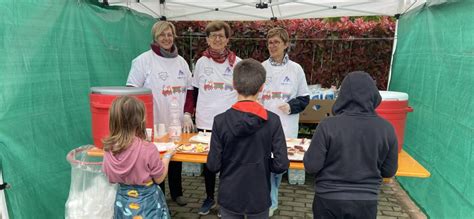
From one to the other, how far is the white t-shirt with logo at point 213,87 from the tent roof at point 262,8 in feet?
4.61

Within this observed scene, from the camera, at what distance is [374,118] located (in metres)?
1.81

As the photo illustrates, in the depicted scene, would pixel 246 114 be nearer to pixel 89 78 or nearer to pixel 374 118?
pixel 374 118

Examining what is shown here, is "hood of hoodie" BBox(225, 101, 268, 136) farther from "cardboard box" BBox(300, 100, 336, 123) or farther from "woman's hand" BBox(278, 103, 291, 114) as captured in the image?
"cardboard box" BBox(300, 100, 336, 123)

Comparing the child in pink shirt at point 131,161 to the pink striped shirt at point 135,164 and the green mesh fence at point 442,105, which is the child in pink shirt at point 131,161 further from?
the green mesh fence at point 442,105

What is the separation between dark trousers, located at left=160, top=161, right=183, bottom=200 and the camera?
343cm

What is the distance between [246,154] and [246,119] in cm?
23

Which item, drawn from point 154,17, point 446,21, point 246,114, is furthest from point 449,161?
point 154,17

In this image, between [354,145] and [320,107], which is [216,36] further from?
Result: [320,107]

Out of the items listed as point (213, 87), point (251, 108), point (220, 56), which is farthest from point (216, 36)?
point (251, 108)

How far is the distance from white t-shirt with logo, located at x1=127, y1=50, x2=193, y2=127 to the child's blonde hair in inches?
45.6

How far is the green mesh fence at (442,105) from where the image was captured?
2.65 meters

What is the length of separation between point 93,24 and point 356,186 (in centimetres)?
289

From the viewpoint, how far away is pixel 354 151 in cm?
178

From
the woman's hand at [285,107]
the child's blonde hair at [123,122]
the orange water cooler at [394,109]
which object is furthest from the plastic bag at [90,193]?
the orange water cooler at [394,109]
